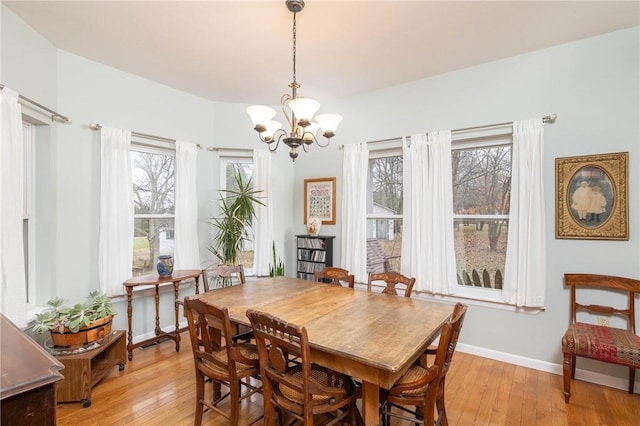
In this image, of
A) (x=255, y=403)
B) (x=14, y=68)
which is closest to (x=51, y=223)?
(x=14, y=68)

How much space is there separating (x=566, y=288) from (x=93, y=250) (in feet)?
15.1

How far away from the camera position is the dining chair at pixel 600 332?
7.13ft

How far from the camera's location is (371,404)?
4.90 feet

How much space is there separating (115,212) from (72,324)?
1.23 metres

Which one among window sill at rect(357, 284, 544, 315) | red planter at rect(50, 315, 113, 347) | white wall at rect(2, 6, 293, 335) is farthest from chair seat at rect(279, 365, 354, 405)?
white wall at rect(2, 6, 293, 335)

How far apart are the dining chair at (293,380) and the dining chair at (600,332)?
179 centimetres

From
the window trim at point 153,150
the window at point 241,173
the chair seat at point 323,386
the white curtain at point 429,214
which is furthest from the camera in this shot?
the window at point 241,173

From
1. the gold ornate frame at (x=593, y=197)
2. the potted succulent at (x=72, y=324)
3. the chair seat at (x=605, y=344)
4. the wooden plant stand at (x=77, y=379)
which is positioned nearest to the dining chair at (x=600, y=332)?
the chair seat at (x=605, y=344)

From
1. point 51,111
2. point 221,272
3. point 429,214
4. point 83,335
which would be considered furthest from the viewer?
point 429,214

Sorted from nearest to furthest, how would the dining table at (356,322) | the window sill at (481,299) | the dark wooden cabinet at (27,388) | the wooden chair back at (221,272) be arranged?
the dark wooden cabinet at (27,388)
the dining table at (356,322)
the wooden chair back at (221,272)
the window sill at (481,299)

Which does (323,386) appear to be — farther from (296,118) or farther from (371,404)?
(296,118)

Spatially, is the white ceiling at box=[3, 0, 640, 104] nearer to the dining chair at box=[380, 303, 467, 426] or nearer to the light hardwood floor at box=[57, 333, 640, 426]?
the dining chair at box=[380, 303, 467, 426]

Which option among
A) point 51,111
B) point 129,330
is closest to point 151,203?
point 51,111

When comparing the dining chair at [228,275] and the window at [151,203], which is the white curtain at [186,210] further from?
the dining chair at [228,275]
